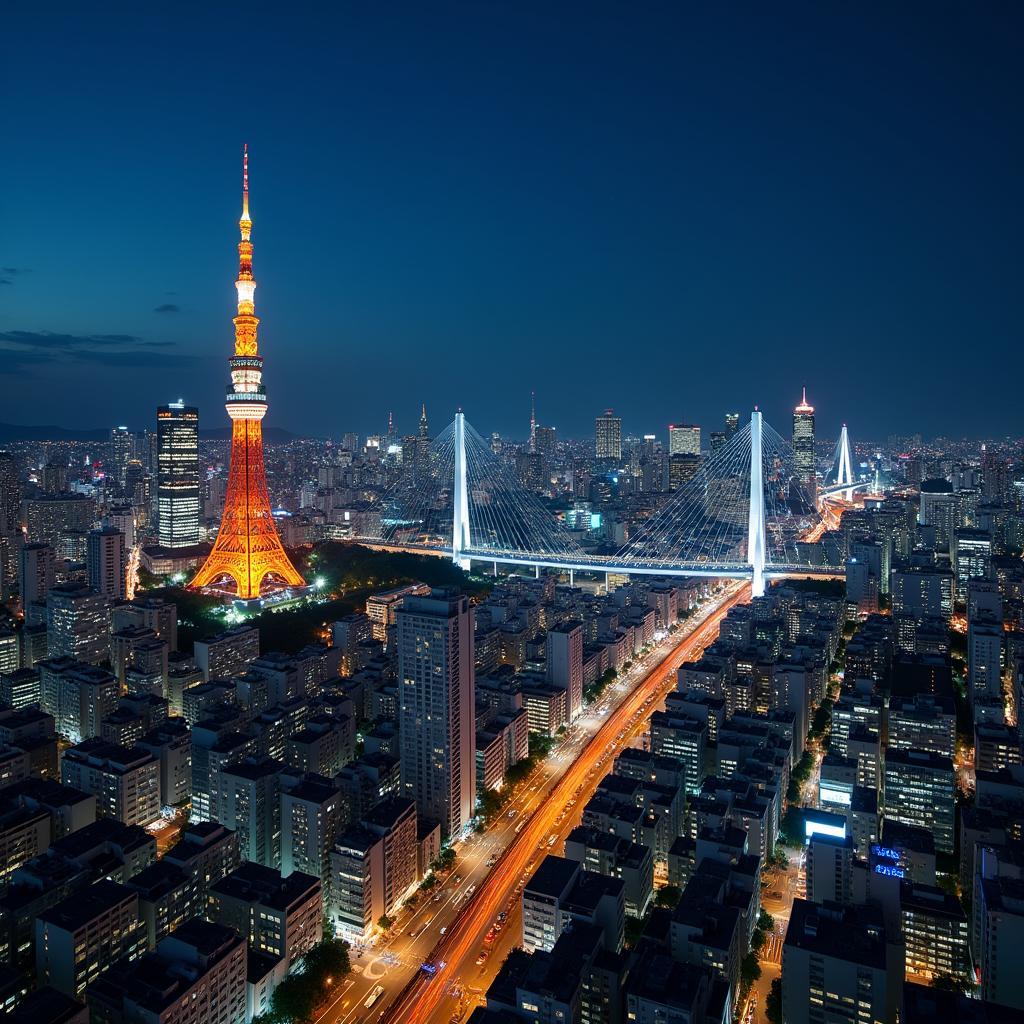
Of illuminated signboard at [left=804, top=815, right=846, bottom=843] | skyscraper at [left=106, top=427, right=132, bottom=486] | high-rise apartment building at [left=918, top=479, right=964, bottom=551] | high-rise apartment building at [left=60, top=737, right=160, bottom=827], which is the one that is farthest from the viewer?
skyscraper at [left=106, top=427, right=132, bottom=486]

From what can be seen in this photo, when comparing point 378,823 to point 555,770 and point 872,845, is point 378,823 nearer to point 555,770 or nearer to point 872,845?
point 555,770

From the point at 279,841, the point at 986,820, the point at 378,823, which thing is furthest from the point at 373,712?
the point at 986,820

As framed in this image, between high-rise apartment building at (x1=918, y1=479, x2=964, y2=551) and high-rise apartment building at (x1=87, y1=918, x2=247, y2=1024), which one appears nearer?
high-rise apartment building at (x1=87, y1=918, x2=247, y2=1024)

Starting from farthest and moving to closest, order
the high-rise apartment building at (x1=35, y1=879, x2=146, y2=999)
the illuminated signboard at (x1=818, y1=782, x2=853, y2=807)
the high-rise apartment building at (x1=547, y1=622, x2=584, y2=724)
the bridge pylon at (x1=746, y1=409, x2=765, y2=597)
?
the bridge pylon at (x1=746, y1=409, x2=765, y2=597)
the high-rise apartment building at (x1=547, y1=622, x2=584, y2=724)
the illuminated signboard at (x1=818, y1=782, x2=853, y2=807)
the high-rise apartment building at (x1=35, y1=879, x2=146, y2=999)

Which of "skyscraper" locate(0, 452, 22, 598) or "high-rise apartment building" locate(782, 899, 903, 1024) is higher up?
"skyscraper" locate(0, 452, 22, 598)

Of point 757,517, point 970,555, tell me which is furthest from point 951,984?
point 970,555

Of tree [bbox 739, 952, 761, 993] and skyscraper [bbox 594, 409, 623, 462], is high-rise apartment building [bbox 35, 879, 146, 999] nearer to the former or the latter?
tree [bbox 739, 952, 761, 993]

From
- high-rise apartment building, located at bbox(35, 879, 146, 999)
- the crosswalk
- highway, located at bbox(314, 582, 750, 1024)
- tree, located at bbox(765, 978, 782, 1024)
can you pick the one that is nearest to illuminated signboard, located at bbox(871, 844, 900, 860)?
the crosswalk
